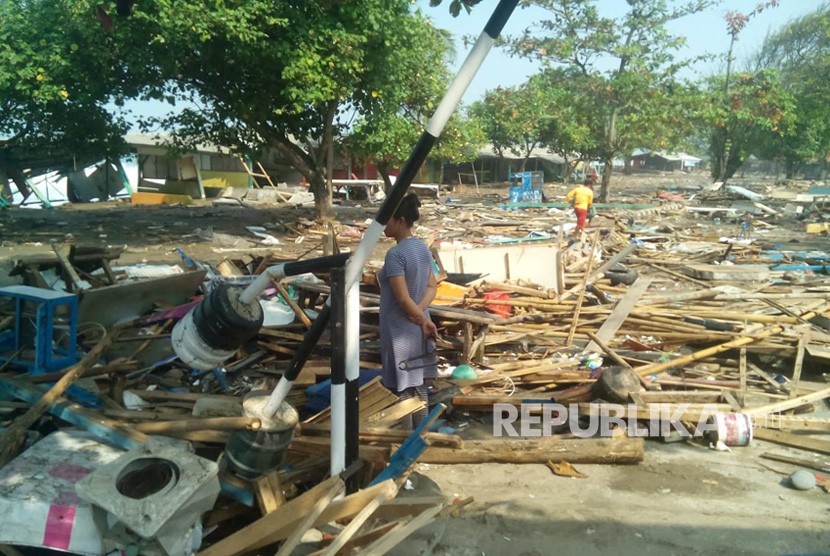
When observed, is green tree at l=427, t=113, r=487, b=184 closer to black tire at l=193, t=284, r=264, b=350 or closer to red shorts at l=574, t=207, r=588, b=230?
red shorts at l=574, t=207, r=588, b=230

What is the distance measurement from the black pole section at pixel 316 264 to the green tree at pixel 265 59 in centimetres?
855

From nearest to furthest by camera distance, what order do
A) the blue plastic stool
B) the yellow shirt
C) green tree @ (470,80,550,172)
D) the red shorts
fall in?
the blue plastic stool → the yellow shirt → the red shorts → green tree @ (470,80,550,172)

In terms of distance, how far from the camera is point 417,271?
3891 mm

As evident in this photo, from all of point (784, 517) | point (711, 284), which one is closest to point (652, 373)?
point (784, 517)

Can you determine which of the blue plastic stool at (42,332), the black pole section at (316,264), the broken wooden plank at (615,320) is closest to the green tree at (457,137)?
the broken wooden plank at (615,320)

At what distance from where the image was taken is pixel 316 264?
268 cm

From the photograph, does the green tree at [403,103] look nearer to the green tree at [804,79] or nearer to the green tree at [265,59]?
the green tree at [265,59]

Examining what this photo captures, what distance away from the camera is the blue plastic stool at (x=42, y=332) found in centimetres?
417

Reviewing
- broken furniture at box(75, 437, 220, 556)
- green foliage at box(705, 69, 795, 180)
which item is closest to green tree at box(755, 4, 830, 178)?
green foliage at box(705, 69, 795, 180)

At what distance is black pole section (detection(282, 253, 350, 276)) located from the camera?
Answer: 2637 millimetres

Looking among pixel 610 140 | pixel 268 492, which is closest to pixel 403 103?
pixel 610 140

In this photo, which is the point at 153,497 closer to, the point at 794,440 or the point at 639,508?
the point at 639,508

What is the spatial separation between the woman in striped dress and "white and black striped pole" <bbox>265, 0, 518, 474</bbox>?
1079mm

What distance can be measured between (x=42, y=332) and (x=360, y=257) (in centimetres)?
292
